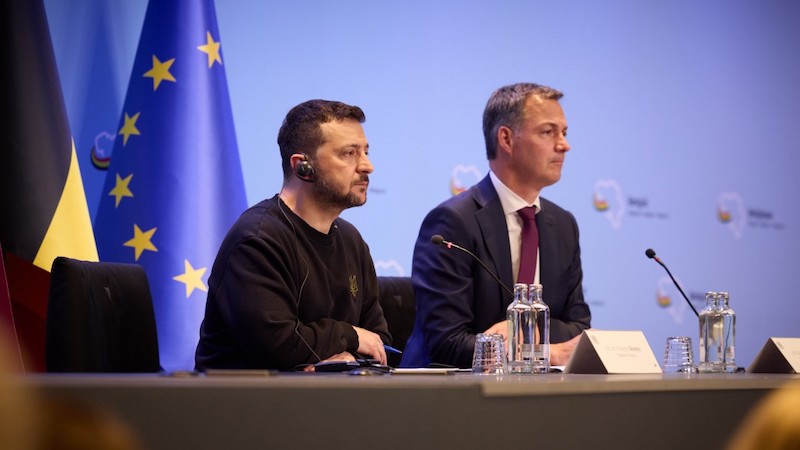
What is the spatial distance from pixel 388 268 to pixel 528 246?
1.20m

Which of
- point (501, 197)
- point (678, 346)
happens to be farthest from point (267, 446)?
point (501, 197)

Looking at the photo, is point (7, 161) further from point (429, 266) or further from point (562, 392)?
point (562, 392)

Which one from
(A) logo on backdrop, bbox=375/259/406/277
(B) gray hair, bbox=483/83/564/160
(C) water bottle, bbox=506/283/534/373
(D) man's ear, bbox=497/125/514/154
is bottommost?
(C) water bottle, bbox=506/283/534/373

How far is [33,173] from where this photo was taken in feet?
12.5

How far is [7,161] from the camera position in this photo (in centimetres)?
376

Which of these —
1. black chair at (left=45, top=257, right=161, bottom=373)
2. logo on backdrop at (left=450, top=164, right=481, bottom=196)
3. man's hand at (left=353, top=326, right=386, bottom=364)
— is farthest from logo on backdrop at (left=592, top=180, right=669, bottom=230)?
black chair at (left=45, top=257, right=161, bottom=373)

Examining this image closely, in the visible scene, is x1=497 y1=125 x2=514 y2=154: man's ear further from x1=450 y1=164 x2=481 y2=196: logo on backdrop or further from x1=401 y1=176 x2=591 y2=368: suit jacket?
x1=450 y1=164 x2=481 y2=196: logo on backdrop

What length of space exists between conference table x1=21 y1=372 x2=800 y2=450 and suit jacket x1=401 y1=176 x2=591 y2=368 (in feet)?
5.47

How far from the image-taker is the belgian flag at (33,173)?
3750mm

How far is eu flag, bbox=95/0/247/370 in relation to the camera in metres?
4.11

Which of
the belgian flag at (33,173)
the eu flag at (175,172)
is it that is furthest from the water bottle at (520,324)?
the belgian flag at (33,173)

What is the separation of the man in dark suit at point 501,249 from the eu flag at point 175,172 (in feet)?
3.00

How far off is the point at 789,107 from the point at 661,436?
499 cm

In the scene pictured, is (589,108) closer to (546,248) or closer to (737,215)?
(737,215)
